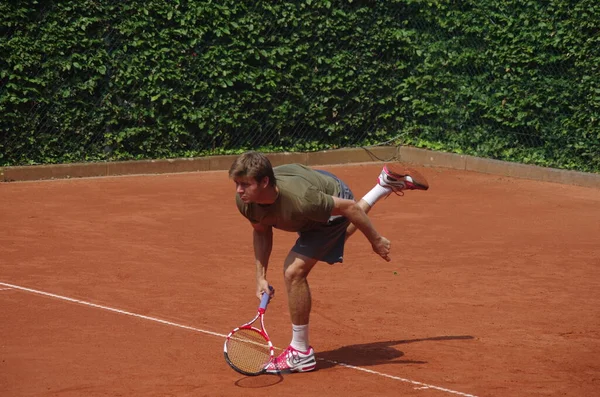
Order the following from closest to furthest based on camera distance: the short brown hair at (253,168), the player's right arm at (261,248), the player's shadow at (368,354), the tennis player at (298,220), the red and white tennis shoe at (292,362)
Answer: the short brown hair at (253,168), the tennis player at (298,220), the red and white tennis shoe at (292,362), the player's right arm at (261,248), the player's shadow at (368,354)

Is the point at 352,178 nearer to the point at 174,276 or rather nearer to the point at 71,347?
the point at 174,276

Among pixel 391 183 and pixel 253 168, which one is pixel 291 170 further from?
pixel 391 183

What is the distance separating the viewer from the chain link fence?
14.9m

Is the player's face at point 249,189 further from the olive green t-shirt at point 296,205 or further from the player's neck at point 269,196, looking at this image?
the olive green t-shirt at point 296,205

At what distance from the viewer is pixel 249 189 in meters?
6.63

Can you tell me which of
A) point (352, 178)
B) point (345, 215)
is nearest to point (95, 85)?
point (352, 178)

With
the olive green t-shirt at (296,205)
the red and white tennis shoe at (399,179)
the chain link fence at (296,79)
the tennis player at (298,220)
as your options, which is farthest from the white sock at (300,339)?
the chain link fence at (296,79)

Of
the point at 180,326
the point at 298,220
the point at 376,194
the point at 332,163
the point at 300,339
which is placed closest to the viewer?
the point at 298,220

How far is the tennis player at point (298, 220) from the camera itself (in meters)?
6.67

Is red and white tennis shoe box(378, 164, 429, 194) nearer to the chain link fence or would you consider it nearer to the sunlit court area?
the sunlit court area

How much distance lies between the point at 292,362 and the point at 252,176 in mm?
1351

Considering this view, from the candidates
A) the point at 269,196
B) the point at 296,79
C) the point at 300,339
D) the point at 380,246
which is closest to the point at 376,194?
the point at 380,246

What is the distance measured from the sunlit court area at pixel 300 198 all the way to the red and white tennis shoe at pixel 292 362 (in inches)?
0.8

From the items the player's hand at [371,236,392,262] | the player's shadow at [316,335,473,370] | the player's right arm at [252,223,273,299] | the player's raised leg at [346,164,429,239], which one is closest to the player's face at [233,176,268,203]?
the player's right arm at [252,223,273,299]
